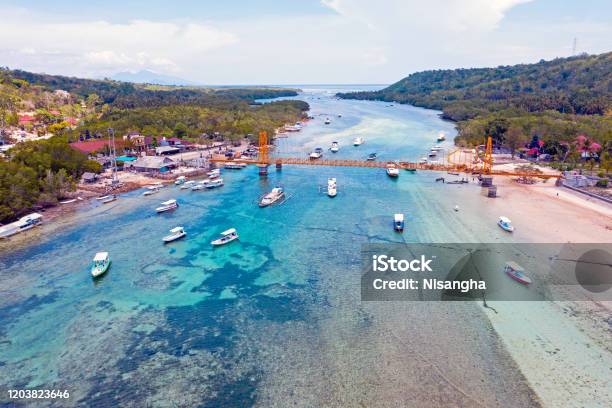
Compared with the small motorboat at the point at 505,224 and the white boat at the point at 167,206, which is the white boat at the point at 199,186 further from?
the small motorboat at the point at 505,224

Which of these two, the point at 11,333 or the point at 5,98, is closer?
the point at 11,333

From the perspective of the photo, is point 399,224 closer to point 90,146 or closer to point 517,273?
point 517,273

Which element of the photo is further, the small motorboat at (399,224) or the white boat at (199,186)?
the white boat at (199,186)

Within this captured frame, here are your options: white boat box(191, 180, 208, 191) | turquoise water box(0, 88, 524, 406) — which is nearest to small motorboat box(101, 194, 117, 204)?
turquoise water box(0, 88, 524, 406)

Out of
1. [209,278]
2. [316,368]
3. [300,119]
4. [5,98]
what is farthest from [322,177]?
[5,98]

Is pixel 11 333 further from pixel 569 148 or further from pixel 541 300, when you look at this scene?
pixel 569 148

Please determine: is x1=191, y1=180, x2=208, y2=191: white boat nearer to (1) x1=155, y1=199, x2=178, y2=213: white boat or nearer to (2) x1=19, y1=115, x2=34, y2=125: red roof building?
(1) x1=155, y1=199, x2=178, y2=213: white boat

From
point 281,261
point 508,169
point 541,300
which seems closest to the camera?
point 541,300

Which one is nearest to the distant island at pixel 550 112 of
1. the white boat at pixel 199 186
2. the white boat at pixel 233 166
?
the white boat at pixel 233 166
